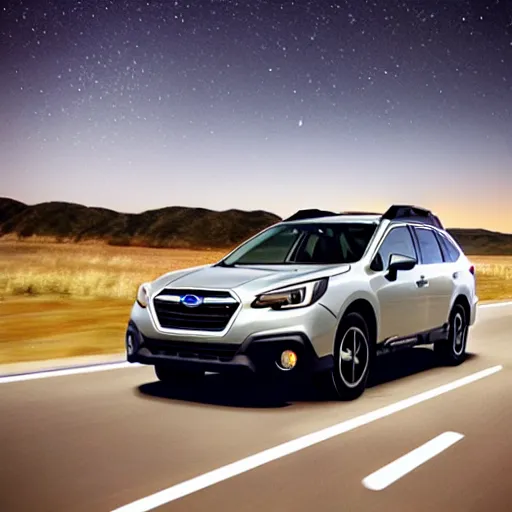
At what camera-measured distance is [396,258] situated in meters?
9.17

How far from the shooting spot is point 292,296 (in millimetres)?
8023

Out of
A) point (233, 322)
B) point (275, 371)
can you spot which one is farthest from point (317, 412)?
→ point (233, 322)

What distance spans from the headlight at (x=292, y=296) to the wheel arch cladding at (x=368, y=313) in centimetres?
65

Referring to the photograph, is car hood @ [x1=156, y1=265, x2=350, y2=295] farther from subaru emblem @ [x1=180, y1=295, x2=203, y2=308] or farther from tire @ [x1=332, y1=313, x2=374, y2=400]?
tire @ [x1=332, y1=313, x2=374, y2=400]

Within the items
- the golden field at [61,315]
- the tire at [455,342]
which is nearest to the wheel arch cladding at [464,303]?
the tire at [455,342]

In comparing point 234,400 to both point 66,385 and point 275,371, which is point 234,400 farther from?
point 66,385

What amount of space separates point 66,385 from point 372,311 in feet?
10.5

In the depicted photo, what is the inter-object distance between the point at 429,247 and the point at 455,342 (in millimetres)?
1311

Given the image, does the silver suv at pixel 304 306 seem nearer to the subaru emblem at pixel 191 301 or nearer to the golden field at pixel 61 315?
the subaru emblem at pixel 191 301

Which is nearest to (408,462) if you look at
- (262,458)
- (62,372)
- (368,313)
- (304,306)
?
(262,458)

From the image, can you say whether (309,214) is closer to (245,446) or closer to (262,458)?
(245,446)

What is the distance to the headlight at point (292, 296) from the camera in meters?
7.95

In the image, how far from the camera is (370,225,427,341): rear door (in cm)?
916

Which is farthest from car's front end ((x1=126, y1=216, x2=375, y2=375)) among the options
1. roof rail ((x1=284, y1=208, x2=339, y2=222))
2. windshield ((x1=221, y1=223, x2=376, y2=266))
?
roof rail ((x1=284, y1=208, x2=339, y2=222))
